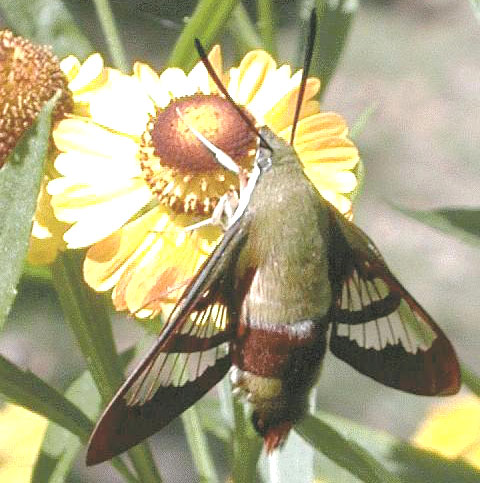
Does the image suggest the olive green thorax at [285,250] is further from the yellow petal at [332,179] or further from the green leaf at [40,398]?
the green leaf at [40,398]

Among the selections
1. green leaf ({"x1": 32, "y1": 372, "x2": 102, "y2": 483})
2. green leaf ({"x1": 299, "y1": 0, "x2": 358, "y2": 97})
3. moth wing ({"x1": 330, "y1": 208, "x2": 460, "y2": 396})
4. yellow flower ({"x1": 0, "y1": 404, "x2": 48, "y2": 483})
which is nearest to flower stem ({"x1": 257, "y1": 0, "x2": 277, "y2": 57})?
green leaf ({"x1": 299, "y1": 0, "x2": 358, "y2": 97})

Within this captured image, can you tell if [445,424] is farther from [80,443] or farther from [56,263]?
[56,263]

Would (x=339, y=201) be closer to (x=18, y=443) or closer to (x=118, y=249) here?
(x=118, y=249)

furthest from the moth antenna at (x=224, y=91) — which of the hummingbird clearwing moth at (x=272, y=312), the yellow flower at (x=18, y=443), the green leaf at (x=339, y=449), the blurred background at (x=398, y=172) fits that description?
the blurred background at (x=398, y=172)

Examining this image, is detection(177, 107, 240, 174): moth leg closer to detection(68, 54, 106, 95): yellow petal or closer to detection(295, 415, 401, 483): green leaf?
detection(68, 54, 106, 95): yellow petal

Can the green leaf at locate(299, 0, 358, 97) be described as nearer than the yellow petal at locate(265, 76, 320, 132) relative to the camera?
No
